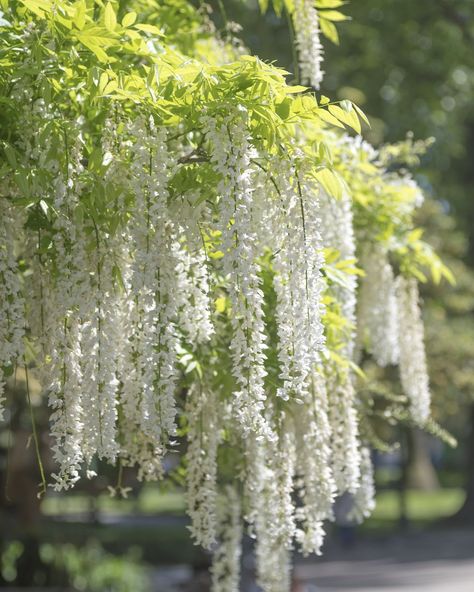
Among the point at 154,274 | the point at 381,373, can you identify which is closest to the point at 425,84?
the point at 381,373

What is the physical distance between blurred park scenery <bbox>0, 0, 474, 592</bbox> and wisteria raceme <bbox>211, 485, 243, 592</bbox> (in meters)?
3.28

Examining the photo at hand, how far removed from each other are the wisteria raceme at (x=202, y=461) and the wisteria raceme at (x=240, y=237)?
1.20 meters

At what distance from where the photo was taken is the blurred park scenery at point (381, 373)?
14570 millimetres

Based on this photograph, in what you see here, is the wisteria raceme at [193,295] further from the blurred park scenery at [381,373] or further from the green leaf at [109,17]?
the blurred park scenery at [381,373]

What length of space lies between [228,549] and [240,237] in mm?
3488

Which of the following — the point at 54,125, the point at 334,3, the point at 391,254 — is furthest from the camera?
the point at 391,254

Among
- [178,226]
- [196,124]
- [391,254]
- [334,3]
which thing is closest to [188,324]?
[178,226]

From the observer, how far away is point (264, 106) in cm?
390

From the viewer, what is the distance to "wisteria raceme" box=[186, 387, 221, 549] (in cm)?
520

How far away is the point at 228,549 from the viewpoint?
22.6 ft

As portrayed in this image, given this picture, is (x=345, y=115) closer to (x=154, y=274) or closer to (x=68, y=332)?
(x=154, y=274)

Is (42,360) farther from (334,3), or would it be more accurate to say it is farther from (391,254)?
(391,254)

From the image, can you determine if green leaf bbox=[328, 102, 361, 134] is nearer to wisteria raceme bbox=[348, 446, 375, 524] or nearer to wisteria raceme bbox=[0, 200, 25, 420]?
wisteria raceme bbox=[0, 200, 25, 420]

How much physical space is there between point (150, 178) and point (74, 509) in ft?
132
